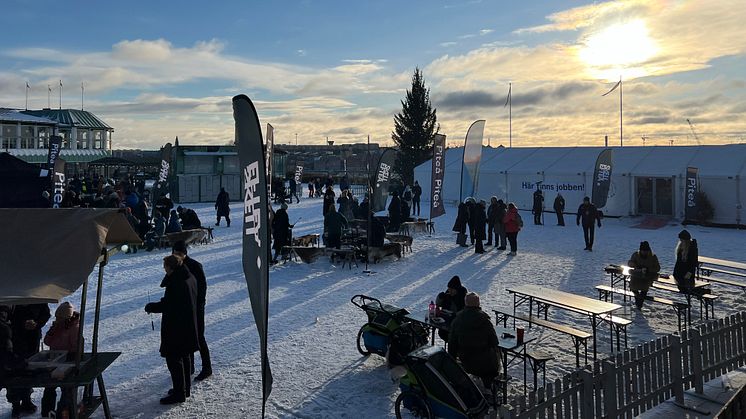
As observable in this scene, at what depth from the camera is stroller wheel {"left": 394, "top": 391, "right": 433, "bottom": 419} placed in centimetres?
486

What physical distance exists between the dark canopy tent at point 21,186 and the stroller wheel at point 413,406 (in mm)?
15074

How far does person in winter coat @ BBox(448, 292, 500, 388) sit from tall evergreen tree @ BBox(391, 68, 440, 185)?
Result: 36.9 m

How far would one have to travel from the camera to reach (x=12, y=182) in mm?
17016

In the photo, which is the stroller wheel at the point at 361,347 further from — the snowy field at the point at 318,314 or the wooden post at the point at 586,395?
the wooden post at the point at 586,395

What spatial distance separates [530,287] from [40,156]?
158 ft

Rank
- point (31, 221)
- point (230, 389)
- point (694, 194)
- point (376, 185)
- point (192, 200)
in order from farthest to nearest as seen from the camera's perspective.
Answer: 1. point (192, 200)
2. point (694, 194)
3. point (376, 185)
4. point (230, 389)
5. point (31, 221)

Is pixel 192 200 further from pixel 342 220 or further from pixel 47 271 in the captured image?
pixel 47 271

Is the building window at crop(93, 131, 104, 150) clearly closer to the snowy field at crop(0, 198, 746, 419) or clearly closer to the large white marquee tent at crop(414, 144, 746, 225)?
the large white marquee tent at crop(414, 144, 746, 225)

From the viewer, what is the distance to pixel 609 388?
469 centimetres

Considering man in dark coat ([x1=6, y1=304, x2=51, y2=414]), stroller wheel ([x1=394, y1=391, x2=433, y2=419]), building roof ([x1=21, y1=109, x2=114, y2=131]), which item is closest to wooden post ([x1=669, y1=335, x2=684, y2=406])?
stroller wheel ([x1=394, y1=391, x2=433, y2=419])

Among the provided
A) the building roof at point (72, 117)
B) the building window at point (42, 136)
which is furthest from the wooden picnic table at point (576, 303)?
the building roof at point (72, 117)

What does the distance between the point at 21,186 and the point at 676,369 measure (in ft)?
62.4

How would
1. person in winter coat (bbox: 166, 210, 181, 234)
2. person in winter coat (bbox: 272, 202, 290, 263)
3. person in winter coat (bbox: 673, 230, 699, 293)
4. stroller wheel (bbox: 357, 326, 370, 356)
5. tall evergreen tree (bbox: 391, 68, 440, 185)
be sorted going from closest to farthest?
stroller wheel (bbox: 357, 326, 370, 356) → person in winter coat (bbox: 673, 230, 699, 293) → person in winter coat (bbox: 272, 202, 290, 263) → person in winter coat (bbox: 166, 210, 181, 234) → tall evergreen tree (bbox: 391, 68, 440, 185)

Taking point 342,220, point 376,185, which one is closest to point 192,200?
point 376,185
